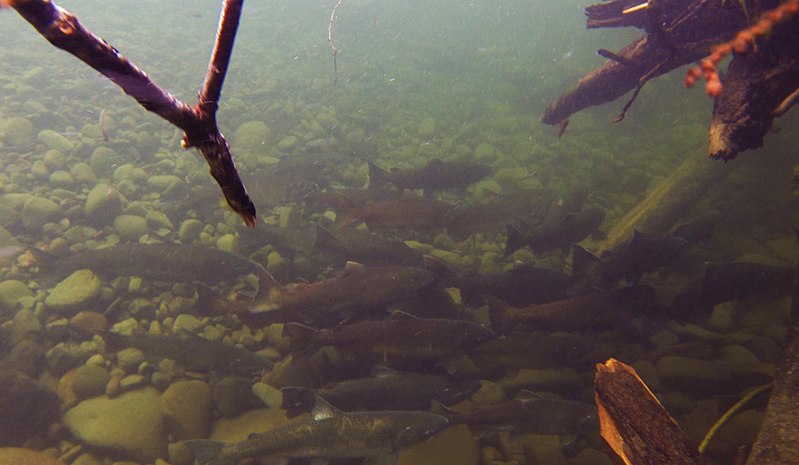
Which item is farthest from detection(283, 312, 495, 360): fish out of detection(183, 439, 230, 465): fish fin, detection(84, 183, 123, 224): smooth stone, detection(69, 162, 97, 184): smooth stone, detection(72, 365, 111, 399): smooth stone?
detection(69, 162, 97, 184): smooth stone

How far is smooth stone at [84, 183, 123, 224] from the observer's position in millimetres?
6703

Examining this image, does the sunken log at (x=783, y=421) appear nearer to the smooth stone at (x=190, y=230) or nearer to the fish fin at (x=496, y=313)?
the fish fin at (x=496, y=313)

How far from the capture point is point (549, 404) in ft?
12.8

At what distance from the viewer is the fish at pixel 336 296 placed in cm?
467

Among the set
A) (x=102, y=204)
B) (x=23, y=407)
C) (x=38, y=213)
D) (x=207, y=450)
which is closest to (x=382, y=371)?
(x=207, y=450)

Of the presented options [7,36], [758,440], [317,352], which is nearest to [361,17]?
[7,36]

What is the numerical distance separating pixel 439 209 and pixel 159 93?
19.4 feet

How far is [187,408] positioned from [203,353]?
534mm

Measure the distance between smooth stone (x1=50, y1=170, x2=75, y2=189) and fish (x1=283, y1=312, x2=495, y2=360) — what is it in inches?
230

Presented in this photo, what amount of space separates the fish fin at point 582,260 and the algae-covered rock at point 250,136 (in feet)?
24.7

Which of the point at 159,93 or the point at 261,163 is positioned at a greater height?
the point at 159,93

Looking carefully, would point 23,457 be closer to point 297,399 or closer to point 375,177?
point 297,399

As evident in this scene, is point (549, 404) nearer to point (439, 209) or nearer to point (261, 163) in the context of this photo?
point (439, 209)

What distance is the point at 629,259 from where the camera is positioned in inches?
205
